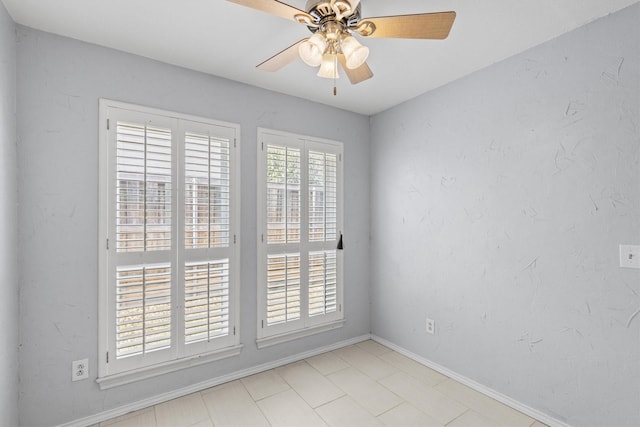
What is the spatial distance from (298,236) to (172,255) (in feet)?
3.55

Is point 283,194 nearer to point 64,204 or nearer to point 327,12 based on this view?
point 64,204

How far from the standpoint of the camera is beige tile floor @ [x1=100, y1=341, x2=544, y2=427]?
6.57 ft

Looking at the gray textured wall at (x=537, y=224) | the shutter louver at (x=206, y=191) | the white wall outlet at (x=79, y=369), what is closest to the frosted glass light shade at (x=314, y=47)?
the shutter louver at (x=206, y=191)

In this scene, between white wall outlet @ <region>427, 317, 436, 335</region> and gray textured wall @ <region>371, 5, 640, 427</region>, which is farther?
white wall outlet @ <region>427, 317, 436, 335</region>

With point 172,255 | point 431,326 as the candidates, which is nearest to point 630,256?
point 431,326

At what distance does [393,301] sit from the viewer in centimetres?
312

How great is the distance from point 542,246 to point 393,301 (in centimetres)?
147

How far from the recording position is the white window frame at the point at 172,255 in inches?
79.7

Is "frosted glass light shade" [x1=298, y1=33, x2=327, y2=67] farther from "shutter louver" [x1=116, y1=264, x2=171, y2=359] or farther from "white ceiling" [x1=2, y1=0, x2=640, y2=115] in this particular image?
"shutter louver" [x1=116, y1=264, x2=171, y2=359]

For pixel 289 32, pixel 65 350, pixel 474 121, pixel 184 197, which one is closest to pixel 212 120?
pixel 184 197

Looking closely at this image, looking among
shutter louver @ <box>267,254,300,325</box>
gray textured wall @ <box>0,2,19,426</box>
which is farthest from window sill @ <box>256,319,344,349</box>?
gray textured wall @ <box>0,2,19,426</box>

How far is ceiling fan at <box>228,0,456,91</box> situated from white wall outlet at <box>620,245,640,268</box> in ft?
4.92

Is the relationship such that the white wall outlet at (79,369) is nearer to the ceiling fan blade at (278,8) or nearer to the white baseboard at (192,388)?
the white baseboard at (192,388)

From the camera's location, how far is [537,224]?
2.05 m
